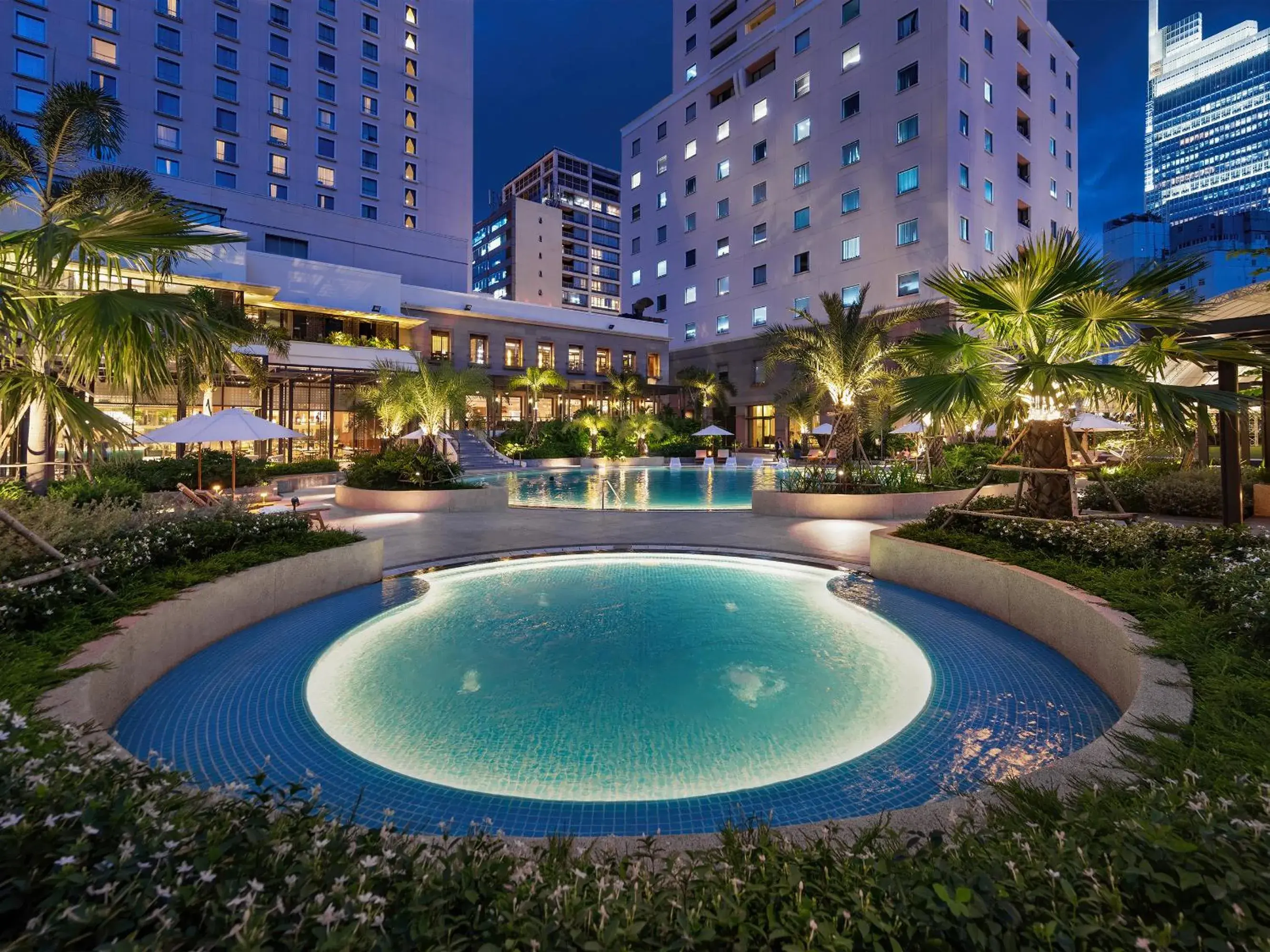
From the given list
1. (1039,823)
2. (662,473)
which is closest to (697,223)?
(662,473)

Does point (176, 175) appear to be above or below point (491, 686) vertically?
above

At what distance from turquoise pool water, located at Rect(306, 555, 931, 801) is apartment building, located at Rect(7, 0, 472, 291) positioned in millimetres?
31334

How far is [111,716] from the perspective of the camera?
4176 millimetres

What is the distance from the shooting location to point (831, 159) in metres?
34.7

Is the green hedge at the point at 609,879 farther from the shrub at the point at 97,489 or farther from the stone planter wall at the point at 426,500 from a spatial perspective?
the stone planter wall at the point at 426,500

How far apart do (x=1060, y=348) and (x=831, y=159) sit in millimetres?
33171

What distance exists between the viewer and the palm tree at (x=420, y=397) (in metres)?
21.1

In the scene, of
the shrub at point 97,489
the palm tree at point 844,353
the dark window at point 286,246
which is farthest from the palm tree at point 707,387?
the shrub at point 97,489

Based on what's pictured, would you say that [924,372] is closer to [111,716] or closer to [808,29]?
[111,716]

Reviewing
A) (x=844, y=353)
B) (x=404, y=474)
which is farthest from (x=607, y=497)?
(x=844, y=353)

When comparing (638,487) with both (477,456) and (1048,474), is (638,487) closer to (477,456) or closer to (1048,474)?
(477,456)

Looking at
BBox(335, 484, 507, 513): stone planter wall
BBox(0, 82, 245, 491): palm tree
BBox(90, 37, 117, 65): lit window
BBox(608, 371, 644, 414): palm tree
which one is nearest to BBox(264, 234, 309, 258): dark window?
BBox(90, 37, 117, 65): lit window

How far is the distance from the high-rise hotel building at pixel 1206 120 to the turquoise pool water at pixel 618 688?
6038 inches

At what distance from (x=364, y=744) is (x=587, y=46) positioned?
7384 inches
